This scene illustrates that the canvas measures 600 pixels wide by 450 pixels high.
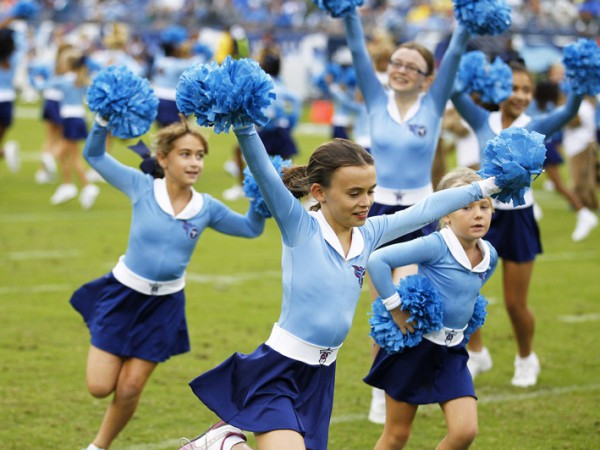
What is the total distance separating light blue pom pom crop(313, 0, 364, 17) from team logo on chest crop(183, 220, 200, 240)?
138 centimetres

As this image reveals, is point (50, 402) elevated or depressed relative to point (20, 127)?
elevated

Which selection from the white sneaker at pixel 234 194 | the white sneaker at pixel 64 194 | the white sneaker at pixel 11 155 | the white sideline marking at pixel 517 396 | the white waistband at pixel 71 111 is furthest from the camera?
the white sneaker at pixel 11 155

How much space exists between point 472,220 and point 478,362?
195 cm

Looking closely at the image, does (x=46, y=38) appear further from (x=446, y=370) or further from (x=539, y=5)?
(x=446, y=370)

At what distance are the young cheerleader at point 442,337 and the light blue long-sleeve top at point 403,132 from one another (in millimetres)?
1150

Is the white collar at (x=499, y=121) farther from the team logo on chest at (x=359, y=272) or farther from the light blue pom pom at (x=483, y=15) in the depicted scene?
the team logo on chest at (x=359, y=272)

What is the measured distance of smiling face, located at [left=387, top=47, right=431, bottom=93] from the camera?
5328 mm

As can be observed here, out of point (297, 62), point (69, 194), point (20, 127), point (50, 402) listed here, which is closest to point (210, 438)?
point (50, 402)

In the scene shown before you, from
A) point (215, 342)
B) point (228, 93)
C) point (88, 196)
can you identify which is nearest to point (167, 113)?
point (88, 196)

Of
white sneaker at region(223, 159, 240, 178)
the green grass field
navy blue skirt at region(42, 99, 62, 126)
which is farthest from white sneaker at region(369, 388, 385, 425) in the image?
white sneaker at region(223, 159, 240, 178)

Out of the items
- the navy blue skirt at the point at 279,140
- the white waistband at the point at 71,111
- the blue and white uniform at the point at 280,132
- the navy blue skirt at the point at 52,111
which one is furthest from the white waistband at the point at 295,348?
the navy blue skirt at the point at 52,111

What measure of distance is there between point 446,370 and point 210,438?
1.05 meters

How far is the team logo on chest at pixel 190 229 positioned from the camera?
463cm

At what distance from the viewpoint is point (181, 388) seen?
5633 mm
